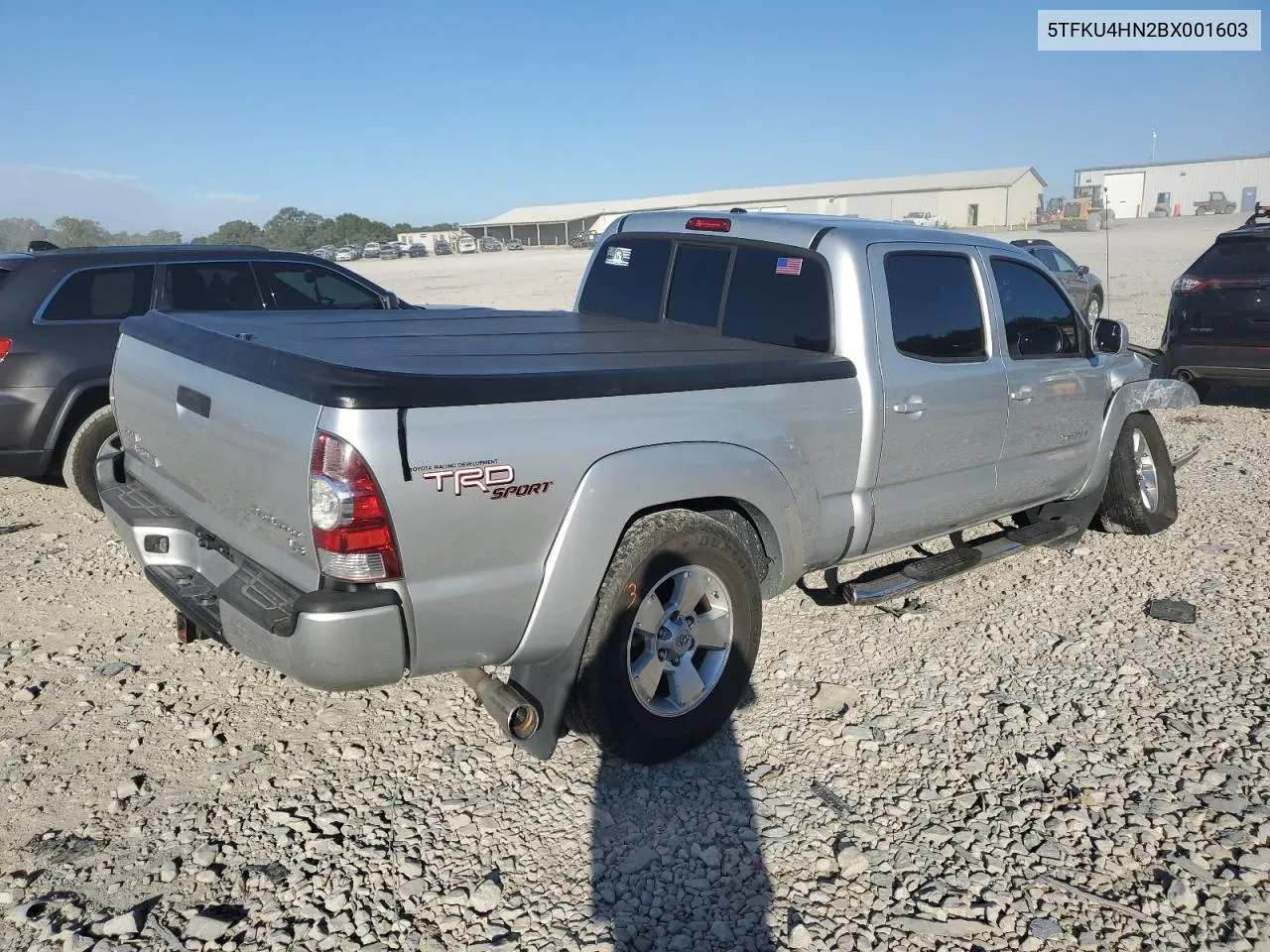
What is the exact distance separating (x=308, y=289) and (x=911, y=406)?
5.17 m

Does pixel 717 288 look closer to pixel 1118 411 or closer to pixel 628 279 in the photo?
pixel 628 279

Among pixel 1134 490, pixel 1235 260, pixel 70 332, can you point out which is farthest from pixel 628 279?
pixel 1235 260

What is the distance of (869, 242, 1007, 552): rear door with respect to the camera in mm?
4090

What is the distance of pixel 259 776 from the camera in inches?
135

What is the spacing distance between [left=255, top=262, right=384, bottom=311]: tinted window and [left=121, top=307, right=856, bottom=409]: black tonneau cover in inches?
111

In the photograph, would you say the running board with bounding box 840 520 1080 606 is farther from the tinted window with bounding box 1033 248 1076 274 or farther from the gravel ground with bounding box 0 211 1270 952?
the tinted window with bounding box 1033 248 1076 274

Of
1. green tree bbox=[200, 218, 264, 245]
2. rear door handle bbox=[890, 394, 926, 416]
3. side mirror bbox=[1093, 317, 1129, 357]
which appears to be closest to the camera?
rear door handle bbox=[890, 394, 926, 416]

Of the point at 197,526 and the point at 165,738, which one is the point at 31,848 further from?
the point at 197,526

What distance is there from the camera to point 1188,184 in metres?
81.8

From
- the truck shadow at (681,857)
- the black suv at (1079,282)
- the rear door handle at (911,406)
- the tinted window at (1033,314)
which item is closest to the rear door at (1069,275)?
the black suv at (1079,282)

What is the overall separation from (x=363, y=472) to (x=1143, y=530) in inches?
206

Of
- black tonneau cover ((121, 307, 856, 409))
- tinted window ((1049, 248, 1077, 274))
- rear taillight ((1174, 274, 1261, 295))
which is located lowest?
black tonneau cover ((121, 307, 856, 409))

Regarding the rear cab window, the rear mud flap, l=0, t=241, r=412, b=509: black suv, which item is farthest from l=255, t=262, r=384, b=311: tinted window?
the rear mud flap

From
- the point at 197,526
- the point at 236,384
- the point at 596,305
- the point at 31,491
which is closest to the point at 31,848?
the point at 197,526
